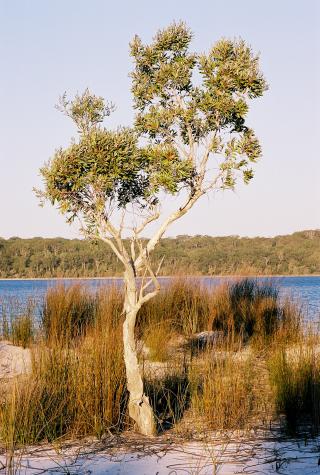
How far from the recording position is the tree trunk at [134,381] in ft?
17.1

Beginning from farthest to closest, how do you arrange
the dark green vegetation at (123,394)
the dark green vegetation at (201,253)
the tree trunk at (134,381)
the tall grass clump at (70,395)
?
1. the dark green vegetation at (201,253)
2. the tree trunk at (134,381)
3. the dark green vegetation at (123,394)
4. the tall grass clump at (70,395)

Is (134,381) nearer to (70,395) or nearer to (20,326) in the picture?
(70,395)

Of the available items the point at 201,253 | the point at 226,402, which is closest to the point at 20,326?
the point at 226,402

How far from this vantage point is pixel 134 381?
208 inches

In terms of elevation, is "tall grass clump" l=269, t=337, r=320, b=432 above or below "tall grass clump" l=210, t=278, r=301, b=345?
below

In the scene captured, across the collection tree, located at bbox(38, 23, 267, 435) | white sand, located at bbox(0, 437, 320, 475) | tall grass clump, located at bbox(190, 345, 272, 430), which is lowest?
white sand, located at bbox(0, 437, 320, 475)

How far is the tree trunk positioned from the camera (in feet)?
17.1

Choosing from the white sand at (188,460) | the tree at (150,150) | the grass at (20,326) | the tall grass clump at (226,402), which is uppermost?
the tree at (150,150)

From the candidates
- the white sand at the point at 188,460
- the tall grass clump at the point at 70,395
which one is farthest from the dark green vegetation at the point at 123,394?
the white sand at the point at 188,460

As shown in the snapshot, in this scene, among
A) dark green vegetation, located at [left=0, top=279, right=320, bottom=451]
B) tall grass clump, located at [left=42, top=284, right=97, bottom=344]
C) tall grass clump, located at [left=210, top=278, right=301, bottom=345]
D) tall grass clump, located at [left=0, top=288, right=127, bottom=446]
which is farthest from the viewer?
tall grass clump, located at [left=210, top=278, right=301, bottom=345]

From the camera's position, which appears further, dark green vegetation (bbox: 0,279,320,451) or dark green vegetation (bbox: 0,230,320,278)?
dark green vegetation (bbox: 0,230,320,278)

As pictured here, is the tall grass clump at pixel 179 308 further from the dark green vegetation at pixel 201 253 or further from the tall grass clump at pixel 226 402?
the dark green vegetation at pixel 201 253

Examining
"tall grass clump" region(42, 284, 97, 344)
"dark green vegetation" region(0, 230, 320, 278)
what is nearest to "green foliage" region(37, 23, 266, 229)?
"tall grass clump" region(42, 284, 97, 344)

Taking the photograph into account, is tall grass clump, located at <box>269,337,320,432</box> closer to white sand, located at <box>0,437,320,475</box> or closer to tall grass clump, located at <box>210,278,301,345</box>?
white sand, located at <box>0,437,320,475</box>
